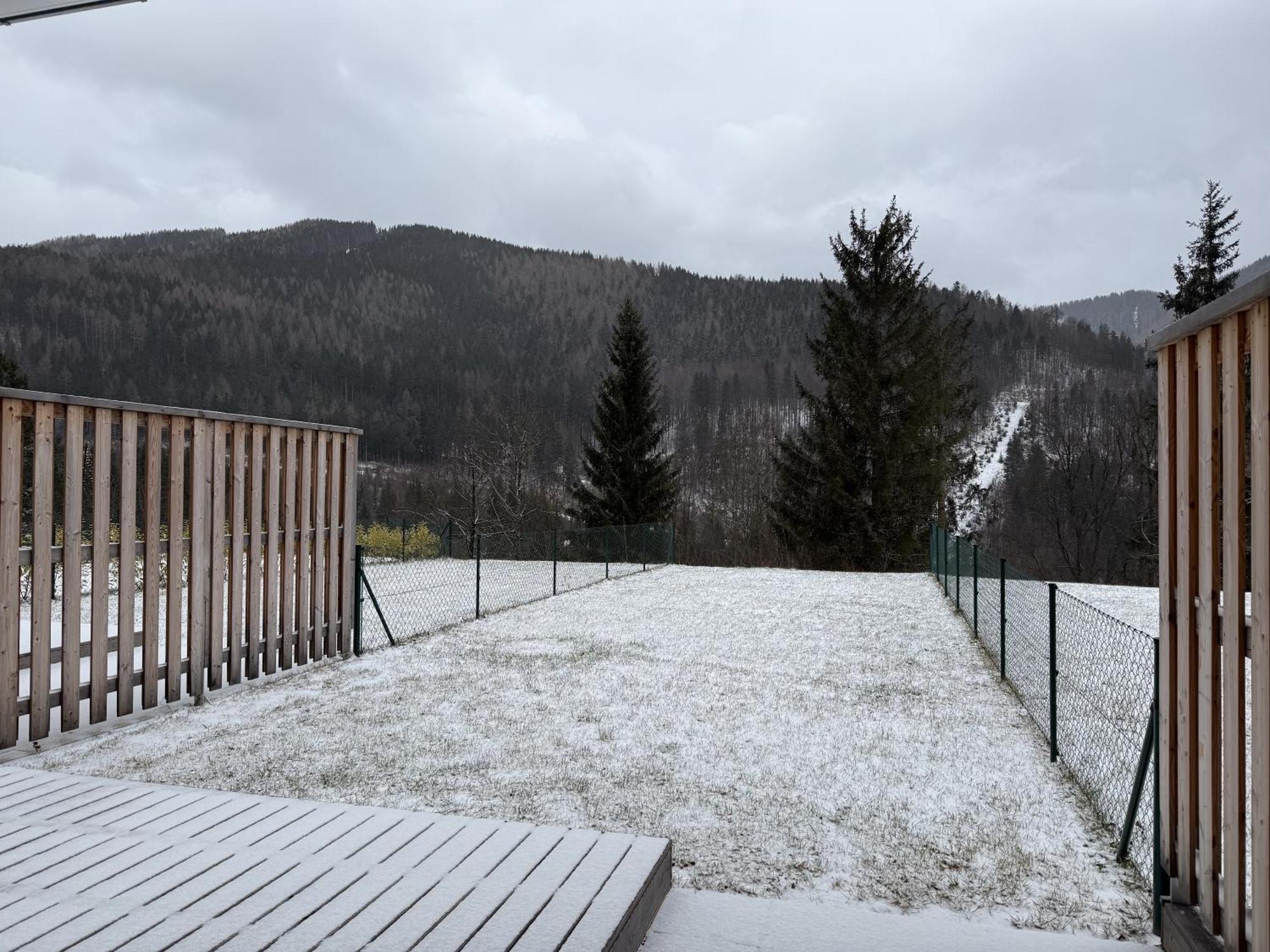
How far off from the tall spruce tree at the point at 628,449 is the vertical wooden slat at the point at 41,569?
20.7 meters

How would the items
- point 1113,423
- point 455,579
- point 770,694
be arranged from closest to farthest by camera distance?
point 770,694 → point 455,579 → point 1113,423

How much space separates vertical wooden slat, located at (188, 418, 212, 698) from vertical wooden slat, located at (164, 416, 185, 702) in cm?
9

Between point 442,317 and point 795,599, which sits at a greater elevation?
point 442,317

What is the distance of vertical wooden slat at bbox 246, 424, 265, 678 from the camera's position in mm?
6098

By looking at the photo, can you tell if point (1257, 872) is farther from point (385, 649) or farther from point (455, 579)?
point (455, 579)

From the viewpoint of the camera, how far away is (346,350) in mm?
58438

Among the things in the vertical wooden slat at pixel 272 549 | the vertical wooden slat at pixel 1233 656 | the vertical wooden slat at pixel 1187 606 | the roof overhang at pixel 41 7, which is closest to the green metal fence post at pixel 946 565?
the vertical wooden slat at pixel 272 549

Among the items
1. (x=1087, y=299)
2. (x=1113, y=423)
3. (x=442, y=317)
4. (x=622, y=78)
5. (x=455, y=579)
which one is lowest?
(x=455, y=579)

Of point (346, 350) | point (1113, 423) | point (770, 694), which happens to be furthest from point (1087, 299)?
point (770, 694)

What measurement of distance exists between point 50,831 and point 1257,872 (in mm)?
3644

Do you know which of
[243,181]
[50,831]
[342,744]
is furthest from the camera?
[243,181]

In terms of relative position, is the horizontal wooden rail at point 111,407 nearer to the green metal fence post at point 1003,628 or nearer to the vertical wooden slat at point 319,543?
the vertical wooden slat at point 319,543

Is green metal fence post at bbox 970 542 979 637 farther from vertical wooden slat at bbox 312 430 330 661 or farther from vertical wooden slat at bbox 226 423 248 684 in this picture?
vertical wooden slat at bbox 226 423 248 684

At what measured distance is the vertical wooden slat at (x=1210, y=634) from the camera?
223 centimetres
